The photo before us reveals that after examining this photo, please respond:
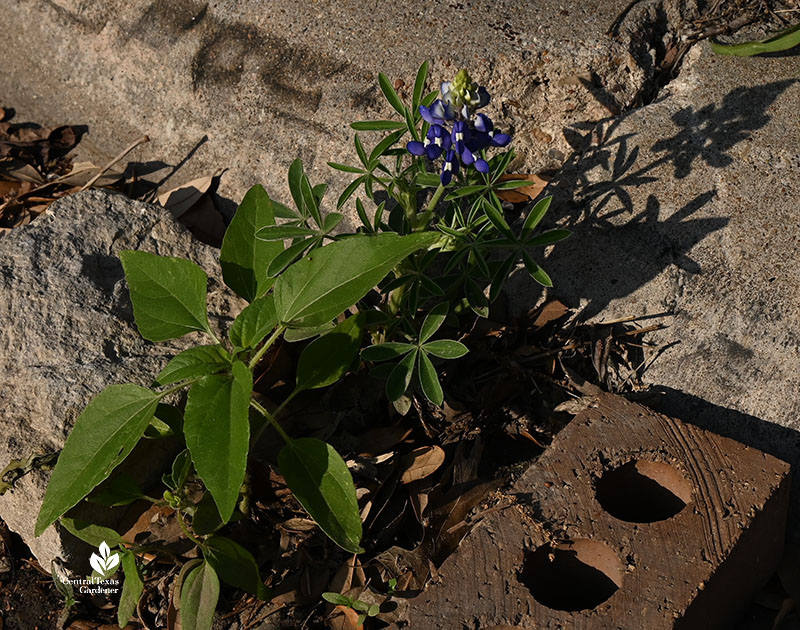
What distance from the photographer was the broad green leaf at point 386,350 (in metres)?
2.25

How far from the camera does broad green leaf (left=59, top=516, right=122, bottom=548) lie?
2213mm

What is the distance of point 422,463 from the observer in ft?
8.04

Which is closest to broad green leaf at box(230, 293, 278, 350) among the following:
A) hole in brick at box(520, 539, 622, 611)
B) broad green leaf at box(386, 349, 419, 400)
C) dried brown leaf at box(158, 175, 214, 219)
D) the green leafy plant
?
the green leafy plant

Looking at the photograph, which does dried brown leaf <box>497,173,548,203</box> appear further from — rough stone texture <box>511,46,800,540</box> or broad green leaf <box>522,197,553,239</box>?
broad green leaf <box>522,197,553,239</box>

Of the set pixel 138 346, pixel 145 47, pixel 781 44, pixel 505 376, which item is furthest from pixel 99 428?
pixel 781 44

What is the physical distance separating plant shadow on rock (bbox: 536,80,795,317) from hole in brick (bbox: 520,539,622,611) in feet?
2.85

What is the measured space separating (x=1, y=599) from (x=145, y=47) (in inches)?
91.9

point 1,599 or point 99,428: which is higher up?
point 99,428

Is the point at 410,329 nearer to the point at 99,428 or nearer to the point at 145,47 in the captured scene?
the point at 99,428

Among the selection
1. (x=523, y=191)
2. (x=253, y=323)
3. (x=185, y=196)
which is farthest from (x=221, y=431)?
(x=185, y=196)

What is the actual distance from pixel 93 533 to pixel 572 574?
1.32 meters

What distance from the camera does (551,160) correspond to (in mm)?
2943

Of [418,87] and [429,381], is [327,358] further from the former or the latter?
[418,87]

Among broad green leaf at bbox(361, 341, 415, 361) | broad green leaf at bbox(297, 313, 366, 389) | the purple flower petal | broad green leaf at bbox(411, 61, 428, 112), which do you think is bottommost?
broad green leaf at bbox(297, 313, 366, 389)
